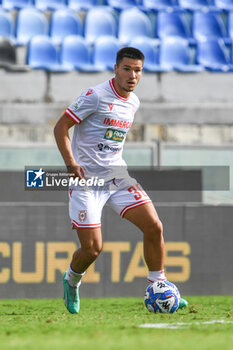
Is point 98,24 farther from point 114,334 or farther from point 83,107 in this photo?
point 114,334

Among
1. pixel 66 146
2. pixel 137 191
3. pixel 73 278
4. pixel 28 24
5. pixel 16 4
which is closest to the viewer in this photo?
pixel 66 146

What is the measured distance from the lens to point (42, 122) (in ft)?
34.5

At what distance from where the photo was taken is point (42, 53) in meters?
12.5

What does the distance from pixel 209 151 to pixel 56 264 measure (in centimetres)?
287

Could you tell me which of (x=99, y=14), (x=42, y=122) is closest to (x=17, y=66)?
(x=42, y=122)

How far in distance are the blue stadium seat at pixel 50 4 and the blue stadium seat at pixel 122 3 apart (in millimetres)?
995

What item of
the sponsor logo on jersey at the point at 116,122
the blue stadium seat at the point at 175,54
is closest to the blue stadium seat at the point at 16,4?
the blue stadium seat at the point at 175,54

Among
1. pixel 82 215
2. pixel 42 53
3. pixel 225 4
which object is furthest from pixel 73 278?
pixel 225 4

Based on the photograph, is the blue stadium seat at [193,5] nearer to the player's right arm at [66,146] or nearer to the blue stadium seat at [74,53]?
the blue stadium seat at [74,53]

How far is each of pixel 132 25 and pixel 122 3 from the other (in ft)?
2.27

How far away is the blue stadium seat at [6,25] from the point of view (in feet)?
41.4

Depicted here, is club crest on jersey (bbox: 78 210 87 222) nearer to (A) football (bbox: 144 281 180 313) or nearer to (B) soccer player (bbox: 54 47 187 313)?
(B) soccer player (bbox: 54 47 187 313)

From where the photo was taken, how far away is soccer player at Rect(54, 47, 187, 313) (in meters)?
4.82

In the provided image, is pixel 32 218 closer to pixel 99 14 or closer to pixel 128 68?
pixel 128 68
